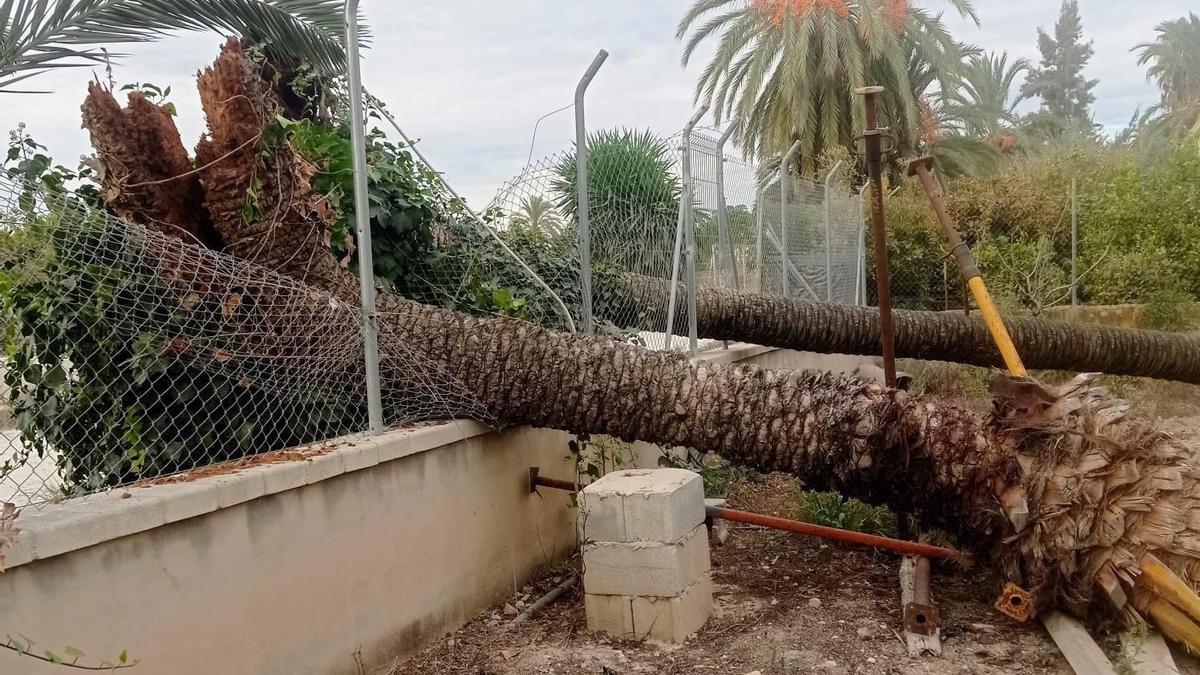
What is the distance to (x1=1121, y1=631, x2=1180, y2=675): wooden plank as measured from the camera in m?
3.58

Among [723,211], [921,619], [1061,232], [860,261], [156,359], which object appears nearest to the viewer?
[156,359]

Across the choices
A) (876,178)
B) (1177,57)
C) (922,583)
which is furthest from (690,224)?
(1177,57)

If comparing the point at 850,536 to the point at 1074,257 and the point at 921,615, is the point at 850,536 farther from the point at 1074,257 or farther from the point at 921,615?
the point at 1074,257

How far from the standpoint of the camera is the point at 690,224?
22.4ft

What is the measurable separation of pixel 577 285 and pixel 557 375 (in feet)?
4.17

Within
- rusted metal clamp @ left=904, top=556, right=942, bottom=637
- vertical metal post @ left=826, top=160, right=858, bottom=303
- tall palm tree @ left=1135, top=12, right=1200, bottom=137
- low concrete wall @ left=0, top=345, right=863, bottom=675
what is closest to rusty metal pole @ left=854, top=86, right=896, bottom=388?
rusted metal clamp @ left=904, top=556, right=942, bottom=637

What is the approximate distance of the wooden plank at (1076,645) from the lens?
11.9ft

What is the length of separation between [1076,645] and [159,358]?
3929 mm

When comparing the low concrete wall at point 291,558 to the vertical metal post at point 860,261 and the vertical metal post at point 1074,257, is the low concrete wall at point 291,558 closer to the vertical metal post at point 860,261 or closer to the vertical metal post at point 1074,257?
the vertical metal post at point 860,261

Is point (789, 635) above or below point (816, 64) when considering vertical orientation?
below

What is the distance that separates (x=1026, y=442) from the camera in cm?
425

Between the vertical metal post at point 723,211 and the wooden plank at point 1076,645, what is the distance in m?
4.37

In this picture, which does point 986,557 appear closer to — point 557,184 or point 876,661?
point 876,661

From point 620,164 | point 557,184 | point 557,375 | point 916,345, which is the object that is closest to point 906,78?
point 916,345
